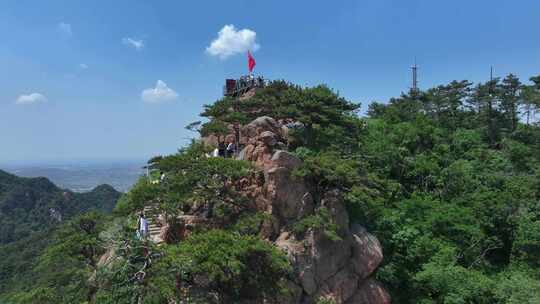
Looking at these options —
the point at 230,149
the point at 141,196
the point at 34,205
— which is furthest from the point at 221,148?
the point at 34,205

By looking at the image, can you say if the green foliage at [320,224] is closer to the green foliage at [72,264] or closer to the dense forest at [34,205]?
the green foliage at [72,264]

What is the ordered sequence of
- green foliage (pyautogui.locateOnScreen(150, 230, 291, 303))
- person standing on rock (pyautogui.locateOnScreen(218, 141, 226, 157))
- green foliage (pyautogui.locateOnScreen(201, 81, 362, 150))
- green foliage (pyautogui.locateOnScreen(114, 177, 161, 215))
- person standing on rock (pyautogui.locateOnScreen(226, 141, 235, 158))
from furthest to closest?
person standing on rock (pyautogui.locateOnScreen(218, 141, 226, 157))
person standing on rock (pyautogui.locateOnScreen(226, 141, 235, 158))
green foliage (pyautogui.locateOnScreen(201, 81, 362, 150))
green foliage (pyautogui.locateOnScreen(114, 177, 161, 215))
green foliage (pyautogui.locateOnScreen(150, 230, 291, 303))

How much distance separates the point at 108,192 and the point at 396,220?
10145cm

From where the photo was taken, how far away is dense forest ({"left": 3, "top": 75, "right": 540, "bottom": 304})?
35.3 feet

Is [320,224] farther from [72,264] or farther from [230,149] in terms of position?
[72,264]

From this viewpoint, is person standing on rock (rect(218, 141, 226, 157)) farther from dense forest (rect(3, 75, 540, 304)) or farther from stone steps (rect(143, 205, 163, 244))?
stone steps (rect(143, 205, 163, 244))

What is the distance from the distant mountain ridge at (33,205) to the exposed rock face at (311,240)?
218ft

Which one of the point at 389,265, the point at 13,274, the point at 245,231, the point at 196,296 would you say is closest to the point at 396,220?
the point at 389,265

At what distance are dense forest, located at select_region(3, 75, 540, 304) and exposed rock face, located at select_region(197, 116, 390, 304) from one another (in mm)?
706

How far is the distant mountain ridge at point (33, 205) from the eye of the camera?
7469 cm

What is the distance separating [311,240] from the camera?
14.3 m

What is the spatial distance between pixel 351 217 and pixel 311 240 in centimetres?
354

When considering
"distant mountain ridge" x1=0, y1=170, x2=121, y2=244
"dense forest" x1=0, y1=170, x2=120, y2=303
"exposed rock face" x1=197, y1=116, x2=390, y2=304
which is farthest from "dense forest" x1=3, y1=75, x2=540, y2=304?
"distant mountain ridge" x1=0, y1=170, x2=121, y2=244

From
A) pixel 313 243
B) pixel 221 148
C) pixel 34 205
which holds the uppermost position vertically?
pixel 221 148
